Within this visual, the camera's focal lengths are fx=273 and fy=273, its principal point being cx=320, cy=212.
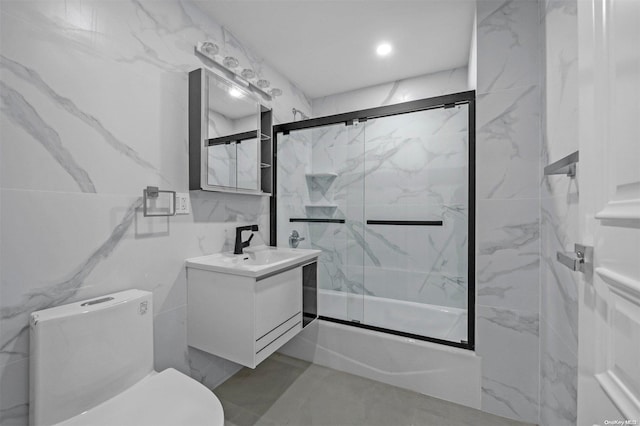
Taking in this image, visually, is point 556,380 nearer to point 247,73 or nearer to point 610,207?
point 610,207

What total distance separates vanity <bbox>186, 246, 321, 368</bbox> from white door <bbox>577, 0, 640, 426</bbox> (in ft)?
4.07

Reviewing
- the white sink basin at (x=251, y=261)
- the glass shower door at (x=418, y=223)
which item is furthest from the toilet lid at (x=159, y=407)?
the glass shower door at (x=418, y=223)

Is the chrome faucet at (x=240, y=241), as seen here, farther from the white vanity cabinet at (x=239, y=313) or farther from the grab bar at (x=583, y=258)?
the grab bar at (x=583, y=258)

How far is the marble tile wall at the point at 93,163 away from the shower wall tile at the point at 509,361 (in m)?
1.71

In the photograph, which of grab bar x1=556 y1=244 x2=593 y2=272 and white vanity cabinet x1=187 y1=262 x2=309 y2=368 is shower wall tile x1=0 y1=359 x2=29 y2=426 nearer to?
white vanity cabinet x1=187 y1=262 x2=309 y2=368

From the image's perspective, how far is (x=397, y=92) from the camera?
9.06 feet

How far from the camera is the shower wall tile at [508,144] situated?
1.55 metres

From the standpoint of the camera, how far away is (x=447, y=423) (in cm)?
154

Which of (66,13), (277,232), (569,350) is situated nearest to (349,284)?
(277,232)

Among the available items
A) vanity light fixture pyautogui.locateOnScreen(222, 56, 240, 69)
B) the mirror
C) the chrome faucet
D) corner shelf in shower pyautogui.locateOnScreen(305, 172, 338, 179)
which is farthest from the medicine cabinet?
corner shelf in shower pyautogui.locateOnScreen(305, 172, 338, 179)

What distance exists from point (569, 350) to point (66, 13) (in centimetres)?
254

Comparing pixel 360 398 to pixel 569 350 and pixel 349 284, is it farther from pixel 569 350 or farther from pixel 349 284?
pixel 569 350

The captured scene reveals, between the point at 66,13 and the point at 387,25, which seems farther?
the point at 387,25

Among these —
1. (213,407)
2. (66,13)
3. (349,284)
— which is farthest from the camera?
(349,284)
